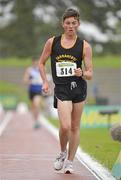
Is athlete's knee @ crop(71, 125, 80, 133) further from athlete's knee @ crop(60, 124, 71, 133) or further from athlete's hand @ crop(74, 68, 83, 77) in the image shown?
athlete's hand @ crop(74, 68, 83, 77)

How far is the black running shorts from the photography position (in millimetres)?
9719

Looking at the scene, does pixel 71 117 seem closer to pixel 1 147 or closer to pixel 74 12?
pixel 74 12

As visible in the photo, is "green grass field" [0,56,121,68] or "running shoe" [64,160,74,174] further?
"green grass field" [0,56,121,68]

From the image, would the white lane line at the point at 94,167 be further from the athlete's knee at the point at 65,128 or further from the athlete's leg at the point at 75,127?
the athlete's knee at the point at 65,128

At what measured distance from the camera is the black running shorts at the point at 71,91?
31.9ft

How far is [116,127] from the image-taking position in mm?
13430

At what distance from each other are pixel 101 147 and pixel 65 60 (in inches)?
178

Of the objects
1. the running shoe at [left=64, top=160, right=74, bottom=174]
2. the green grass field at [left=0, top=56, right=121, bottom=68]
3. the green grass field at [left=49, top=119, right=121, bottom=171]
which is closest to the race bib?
the running shoe at [left=64, top=160, right=74, bottom=174]

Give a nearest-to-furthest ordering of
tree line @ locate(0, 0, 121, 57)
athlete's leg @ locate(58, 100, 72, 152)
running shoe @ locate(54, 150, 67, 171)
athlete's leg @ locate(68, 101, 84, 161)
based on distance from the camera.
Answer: athlete's leg @ locate(58, 100, 72, 152)
athlete's leg @ locate(68, 101, 84, 161)
running shoe @ locate(54, 150, 67, 171)
tree line @ locate(0, 0, 121, 57)

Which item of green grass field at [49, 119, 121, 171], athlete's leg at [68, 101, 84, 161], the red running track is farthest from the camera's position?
green grass field at [49, 119, 121, 171]

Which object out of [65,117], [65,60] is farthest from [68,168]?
[65,60]

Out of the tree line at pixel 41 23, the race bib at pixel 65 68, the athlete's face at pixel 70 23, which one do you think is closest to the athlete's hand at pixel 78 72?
the race bib at pixel 65 68

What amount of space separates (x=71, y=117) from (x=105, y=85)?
48563 mm

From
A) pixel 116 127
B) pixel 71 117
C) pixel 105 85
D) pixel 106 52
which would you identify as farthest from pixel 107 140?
pixel 105 85
